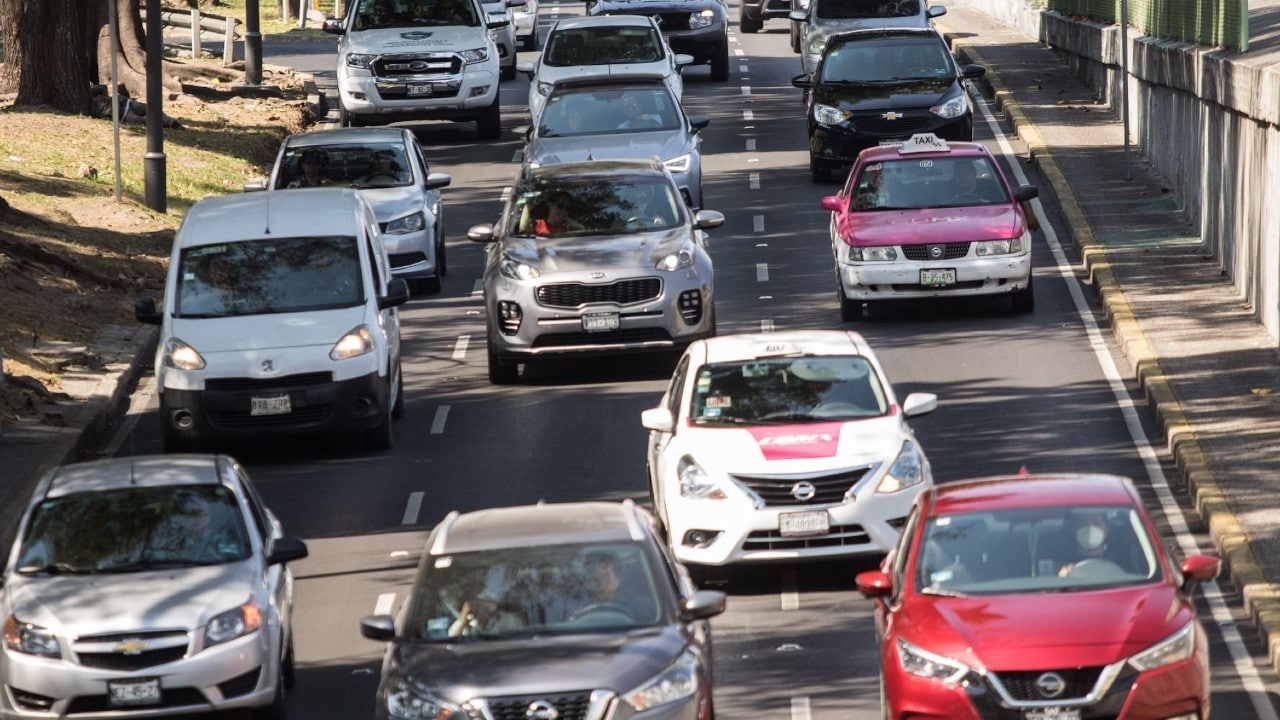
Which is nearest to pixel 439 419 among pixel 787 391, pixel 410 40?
pixel 787 391

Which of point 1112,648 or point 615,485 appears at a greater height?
point 1112,648

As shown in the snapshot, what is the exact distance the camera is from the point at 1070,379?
71.9 ft

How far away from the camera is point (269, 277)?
809 inches

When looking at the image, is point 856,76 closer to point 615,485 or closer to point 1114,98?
point 1114,98

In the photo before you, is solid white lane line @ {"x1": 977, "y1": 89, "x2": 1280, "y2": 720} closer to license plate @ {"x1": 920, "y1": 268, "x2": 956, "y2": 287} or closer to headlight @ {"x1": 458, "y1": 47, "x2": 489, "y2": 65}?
license plate @ {"x1": 920, "y1": 268, "x2": 956, "y2": 287}

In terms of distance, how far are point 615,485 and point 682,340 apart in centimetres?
359

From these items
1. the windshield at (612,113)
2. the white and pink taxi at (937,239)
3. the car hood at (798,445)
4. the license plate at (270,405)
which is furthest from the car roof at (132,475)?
the windshield at (612,113)

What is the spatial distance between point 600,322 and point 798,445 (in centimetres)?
676

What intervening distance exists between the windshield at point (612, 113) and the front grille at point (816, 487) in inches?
592

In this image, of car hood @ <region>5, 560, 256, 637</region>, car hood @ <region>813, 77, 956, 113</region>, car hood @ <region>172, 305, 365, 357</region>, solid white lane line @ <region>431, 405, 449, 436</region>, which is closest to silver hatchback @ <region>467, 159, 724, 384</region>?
solid white lane line @ <region>431, 405, 449, 436</region>

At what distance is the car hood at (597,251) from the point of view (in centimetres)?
2211

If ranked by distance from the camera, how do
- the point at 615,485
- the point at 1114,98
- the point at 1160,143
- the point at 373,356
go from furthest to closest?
the point at 1114,98
the point at 1160,143
the point at 373,356
the point at 615,485

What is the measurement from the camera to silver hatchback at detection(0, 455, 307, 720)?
1250 cm

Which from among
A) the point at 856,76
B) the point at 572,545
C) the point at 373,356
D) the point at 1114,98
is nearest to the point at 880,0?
the point at 1114,98
